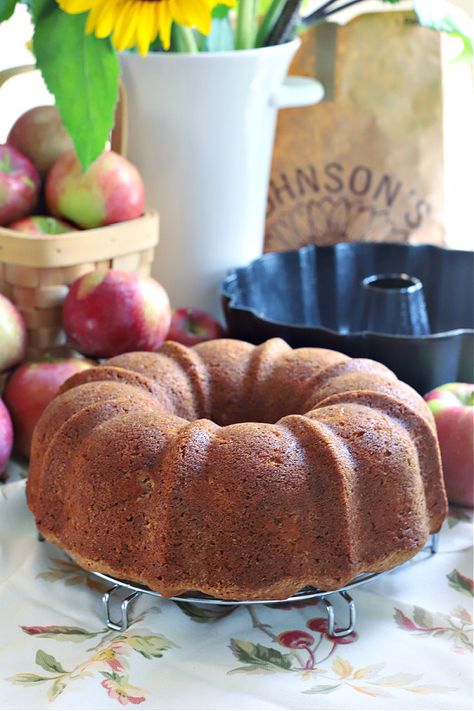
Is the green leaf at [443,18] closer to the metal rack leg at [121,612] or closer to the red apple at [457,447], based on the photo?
the red apple at [457,447]

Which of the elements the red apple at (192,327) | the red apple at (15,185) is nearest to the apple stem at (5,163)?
the red apple at (15,185)

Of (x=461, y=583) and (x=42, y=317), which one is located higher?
(x=42, y=317)

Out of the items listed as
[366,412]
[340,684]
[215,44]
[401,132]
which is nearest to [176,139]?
[215,44]

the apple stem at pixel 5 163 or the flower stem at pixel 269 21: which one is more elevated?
the flower stem at pixel 269 21

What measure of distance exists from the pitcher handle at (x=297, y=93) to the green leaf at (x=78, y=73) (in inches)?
9.1

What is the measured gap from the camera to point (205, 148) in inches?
37.2

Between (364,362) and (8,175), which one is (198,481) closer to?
(364,362)

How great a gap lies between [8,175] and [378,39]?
47cm

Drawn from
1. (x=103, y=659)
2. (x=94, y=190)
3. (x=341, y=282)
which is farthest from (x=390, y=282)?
(x=103, y=659)

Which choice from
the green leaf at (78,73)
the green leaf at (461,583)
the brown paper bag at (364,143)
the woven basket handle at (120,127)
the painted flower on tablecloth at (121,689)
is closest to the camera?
the painted flower on tablecloth at (121,689)

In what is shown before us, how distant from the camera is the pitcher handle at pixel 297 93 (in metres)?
0.97

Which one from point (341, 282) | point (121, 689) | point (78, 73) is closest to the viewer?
point (121, 689)

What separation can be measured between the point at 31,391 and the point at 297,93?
0.43 meters

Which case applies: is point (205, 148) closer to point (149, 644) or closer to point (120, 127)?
point (120, 127)
